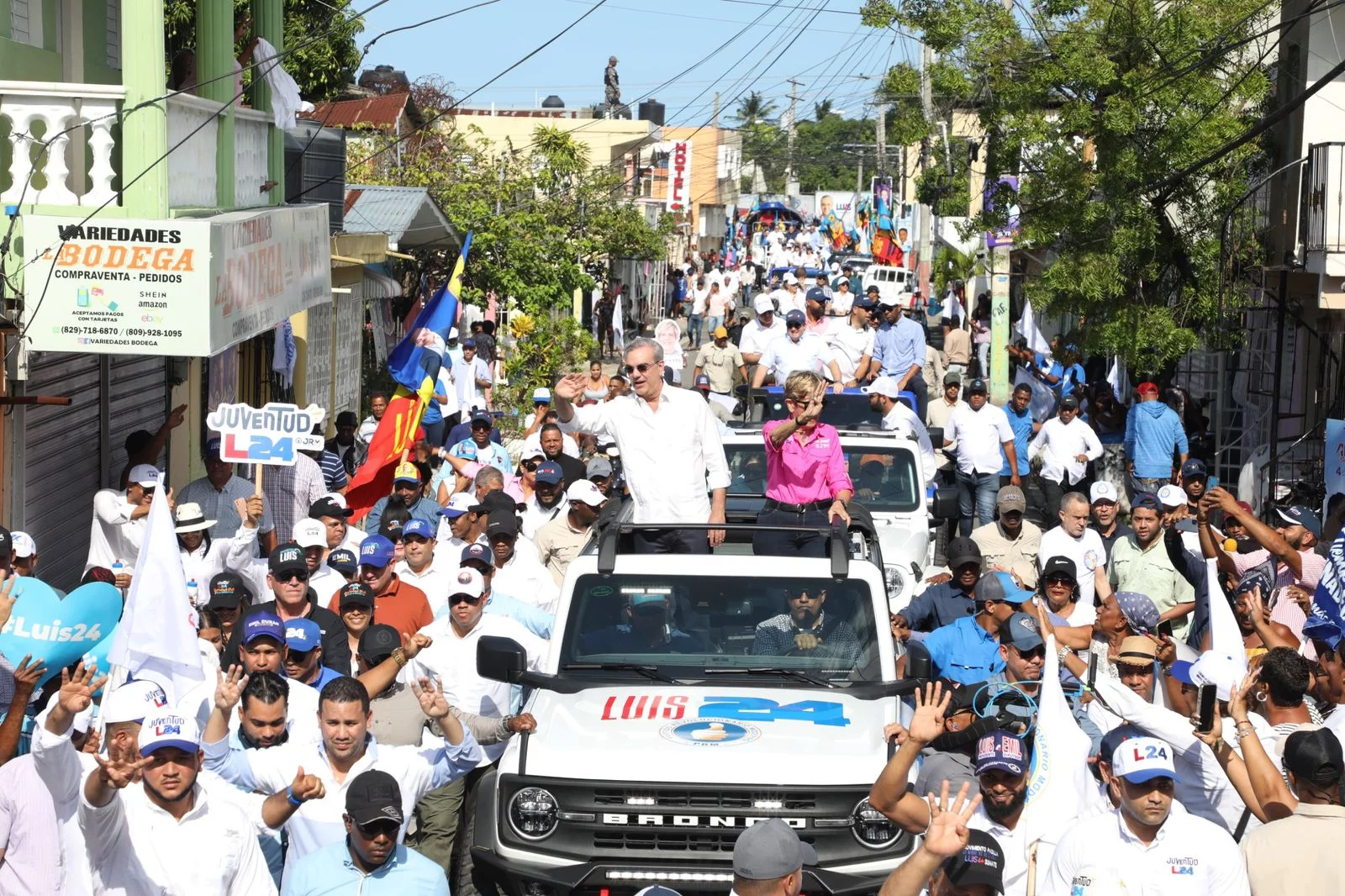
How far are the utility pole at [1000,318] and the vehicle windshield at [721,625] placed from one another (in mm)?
18095

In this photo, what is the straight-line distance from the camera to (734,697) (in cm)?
766

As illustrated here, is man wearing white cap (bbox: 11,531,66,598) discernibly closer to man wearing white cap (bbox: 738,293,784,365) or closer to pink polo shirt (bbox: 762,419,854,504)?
pink polo shirt (bbox: 762,419,854,504)

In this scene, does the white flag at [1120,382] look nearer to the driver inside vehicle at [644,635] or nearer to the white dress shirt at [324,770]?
the driver inside vehicle at [644,635]

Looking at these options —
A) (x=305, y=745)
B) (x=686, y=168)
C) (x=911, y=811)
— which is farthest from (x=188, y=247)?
Answer: (x=686, y=168)

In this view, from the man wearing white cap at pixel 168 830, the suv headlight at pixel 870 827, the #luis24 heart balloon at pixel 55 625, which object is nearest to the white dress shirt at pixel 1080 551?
the suv headlight at pixel 870 827

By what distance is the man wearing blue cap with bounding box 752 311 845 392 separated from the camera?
1780cm

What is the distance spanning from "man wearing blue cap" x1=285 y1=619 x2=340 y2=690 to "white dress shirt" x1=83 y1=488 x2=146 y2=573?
11.5 ft

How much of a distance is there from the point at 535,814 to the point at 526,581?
9.58 ft

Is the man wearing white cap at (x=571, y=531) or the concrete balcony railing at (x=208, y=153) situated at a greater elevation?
the concrete balcony railing at (x=208, y=153)

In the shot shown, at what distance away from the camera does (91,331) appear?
10.6m

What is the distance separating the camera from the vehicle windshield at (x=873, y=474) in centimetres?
1318

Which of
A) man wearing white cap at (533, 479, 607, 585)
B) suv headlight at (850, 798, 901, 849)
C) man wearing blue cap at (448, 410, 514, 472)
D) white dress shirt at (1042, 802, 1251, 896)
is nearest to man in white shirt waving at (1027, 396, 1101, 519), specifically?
man wearing blue cap at (448, 410, 514, 472)

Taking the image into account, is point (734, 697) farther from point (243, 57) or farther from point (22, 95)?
point (243, 57)

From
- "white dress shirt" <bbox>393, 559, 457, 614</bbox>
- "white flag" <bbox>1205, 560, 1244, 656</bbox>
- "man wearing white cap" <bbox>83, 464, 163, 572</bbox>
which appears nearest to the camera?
"white flag" <bbox>1205, 560, 1244, 656</bbox>
